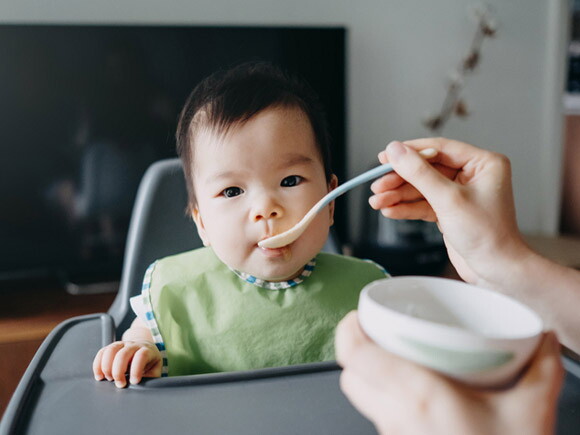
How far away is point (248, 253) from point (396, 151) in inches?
11.3

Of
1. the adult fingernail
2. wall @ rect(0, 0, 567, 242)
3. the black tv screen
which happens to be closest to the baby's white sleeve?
the adult fingernail

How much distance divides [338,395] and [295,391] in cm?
4

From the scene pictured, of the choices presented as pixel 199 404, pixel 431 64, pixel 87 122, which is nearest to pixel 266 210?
pixel 199 404

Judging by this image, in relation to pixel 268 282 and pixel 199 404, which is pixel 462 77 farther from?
pixel 199 404

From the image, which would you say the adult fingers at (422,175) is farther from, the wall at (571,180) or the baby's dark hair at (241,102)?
the wall at (571,180)

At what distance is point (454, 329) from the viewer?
292mm

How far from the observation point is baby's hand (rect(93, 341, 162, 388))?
1.89 ft

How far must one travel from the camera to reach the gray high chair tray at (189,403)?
49cm

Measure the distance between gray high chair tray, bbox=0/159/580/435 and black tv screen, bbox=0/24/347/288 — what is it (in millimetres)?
1483

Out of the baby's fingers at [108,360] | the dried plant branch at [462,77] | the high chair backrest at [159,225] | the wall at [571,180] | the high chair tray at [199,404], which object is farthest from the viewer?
the wall at [571,180]

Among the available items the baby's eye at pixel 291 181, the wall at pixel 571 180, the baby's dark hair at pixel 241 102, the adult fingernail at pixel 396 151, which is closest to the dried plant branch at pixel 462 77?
the wall at pixel 571 180

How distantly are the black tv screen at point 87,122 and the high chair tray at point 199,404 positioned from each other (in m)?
1.54

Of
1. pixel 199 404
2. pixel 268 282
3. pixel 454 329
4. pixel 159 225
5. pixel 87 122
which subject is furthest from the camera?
pixel 87 122

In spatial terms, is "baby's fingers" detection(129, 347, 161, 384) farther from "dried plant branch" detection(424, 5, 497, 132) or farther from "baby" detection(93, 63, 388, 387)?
"dried plant branch" detection(424, 5, 497, 132)
